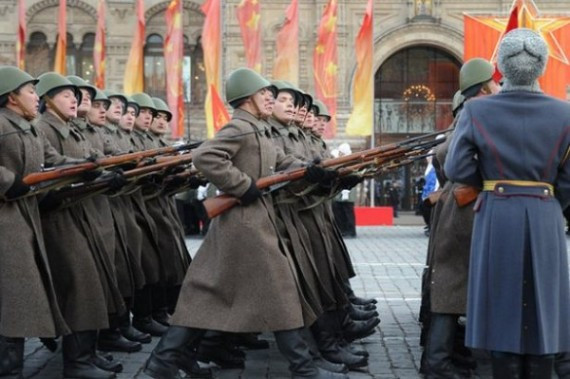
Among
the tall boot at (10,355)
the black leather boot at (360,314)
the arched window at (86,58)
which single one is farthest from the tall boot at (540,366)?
the arched window at (86,58)

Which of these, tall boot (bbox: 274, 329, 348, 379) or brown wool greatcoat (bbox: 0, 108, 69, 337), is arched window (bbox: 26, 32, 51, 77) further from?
tall boot (bbox: 274, 329, 348, 379)

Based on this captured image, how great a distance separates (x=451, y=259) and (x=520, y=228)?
1840 mm

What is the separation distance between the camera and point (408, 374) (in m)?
7.35

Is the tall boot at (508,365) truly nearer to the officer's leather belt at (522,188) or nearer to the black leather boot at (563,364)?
the officer's leather belt at (522,188)

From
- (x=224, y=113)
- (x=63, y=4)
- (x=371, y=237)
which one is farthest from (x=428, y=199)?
(x=63, y=4)

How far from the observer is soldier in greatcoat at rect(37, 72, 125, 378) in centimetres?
710

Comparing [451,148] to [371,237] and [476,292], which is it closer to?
[476,292]

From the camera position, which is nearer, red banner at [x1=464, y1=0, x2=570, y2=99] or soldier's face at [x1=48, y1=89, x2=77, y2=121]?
soldier's face at [x1=48, y1=89, x2=77, y2=121]

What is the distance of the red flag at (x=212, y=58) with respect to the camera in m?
24.8

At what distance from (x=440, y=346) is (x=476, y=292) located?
1640 millimetres

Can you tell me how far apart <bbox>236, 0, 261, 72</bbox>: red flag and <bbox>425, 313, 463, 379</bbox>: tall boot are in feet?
67.8

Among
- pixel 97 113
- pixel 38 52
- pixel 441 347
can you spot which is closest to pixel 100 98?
pixel 97 113

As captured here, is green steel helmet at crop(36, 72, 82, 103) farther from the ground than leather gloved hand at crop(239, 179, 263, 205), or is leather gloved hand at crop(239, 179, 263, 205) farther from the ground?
green steel helmet at crop(36, 72, 82, 103)

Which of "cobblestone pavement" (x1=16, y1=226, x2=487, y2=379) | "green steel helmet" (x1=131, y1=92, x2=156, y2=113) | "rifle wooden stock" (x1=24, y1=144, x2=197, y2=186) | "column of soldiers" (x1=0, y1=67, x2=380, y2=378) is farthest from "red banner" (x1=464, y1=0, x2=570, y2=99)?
"rifle wooden stock" (x1=24, y1=144, x2=197, y2=186)
